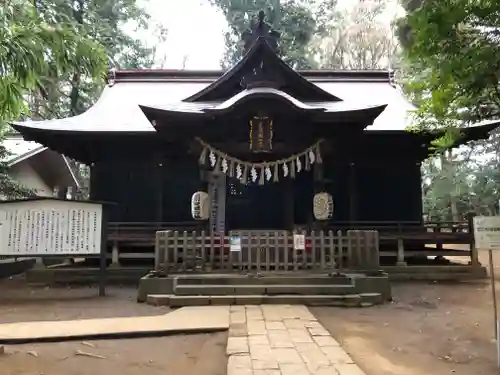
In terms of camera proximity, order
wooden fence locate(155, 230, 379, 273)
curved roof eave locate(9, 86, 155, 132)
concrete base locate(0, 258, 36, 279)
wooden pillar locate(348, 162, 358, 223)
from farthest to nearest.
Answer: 1. concrete base locate(0, 258, 36, 279)
2. wooden pillar locate(348, 162, 358, 223)
3. curved roof eave locate(9, 86, 155, 132)
4. wooden fence locate(155, 230, 379, 273)

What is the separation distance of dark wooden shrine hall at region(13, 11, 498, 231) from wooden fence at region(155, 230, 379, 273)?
224cm

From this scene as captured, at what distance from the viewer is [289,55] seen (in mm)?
28266

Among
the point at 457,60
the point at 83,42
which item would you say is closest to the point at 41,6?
the point at 83,42

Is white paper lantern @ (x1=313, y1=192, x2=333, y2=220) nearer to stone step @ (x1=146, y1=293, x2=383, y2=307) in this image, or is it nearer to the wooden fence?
the wooden fence

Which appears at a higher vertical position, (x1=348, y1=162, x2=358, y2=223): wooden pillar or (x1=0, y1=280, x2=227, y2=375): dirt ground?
(x1=348, y1=162, x2=358, y2=223): wooden pillar

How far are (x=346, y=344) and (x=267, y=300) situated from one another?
100 inches

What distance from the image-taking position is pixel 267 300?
25.2ft

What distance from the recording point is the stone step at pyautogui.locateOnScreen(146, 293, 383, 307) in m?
7.63

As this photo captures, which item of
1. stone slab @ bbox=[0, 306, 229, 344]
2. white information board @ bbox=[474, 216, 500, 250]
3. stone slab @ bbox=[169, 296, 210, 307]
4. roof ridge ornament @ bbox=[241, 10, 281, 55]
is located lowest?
A: stone slab @ bbox=[0, 306, 229, 344]

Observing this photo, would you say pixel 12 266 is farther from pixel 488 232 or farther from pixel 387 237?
pixel 488 232

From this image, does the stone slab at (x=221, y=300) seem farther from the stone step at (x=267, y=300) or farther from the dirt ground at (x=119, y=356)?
the dirt ground at (x=119, y=356)

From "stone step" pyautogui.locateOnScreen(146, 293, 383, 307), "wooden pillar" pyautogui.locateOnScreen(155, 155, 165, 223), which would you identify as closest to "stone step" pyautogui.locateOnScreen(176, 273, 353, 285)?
"stone step" pyautogui.locateOnScreen(146, 293, 383, 307)

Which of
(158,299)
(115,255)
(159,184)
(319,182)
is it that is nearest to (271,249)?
(158,299)

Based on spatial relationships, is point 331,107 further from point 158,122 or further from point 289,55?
point 289,55
